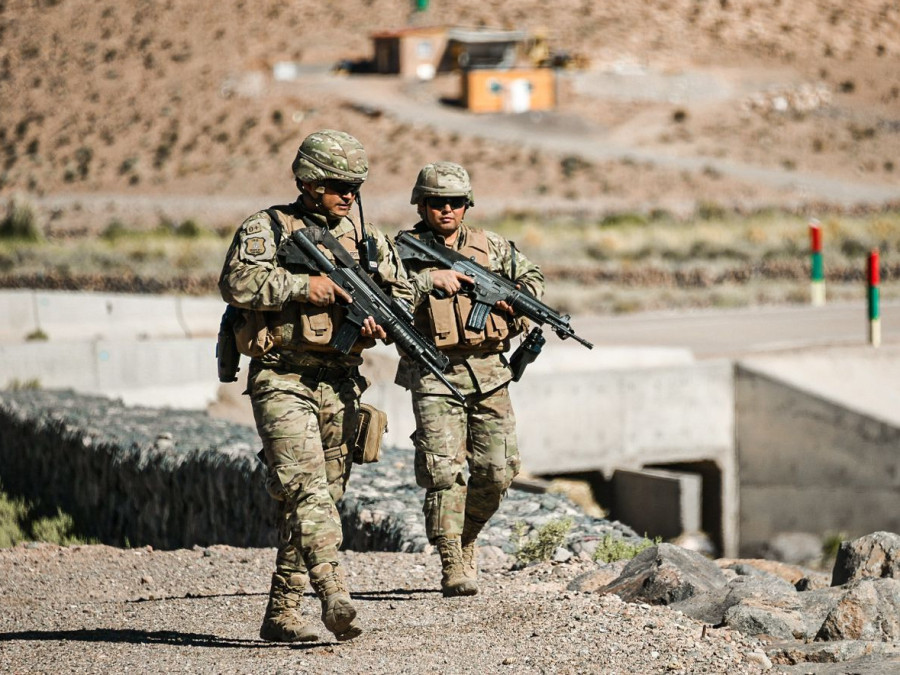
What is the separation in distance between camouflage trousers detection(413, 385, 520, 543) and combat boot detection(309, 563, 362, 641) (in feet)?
2.96

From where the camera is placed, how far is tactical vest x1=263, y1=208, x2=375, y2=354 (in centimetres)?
541

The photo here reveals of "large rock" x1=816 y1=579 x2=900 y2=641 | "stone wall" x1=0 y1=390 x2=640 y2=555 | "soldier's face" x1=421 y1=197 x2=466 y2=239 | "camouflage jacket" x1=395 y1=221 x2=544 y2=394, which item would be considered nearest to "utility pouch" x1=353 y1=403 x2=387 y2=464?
"camouflage jacket" x1=395 y1=221 x2=544 y2=394

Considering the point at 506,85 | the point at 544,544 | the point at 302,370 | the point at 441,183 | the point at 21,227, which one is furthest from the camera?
the point at 506,85

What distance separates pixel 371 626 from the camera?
5.72 m

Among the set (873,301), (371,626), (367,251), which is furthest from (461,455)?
(873,301)

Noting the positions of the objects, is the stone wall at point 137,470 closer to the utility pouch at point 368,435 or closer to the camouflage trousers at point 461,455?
the camouflage trousers at point 461,455

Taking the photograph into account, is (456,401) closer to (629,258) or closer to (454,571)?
(454,571)

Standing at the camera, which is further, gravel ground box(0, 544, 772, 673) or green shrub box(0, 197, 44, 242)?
green shrub box(0, 197, 44, 242)

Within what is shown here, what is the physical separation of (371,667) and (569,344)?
1127 cm

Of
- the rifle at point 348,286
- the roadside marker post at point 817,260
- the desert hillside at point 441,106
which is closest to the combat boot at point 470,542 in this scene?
the rifle at point 348,286

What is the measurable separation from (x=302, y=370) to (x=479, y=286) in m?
1.05

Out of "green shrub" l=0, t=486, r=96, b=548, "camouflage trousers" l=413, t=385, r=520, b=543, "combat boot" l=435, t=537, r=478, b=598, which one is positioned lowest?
"green shrub" l=0, t=486, r=96, b=548

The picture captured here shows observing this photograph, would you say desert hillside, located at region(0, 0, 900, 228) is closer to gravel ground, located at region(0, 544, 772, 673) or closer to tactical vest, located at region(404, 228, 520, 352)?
gravel ground, located at region(0, 544, 772, 673)

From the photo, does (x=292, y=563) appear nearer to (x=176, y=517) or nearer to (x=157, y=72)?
(x=176, y=517)
